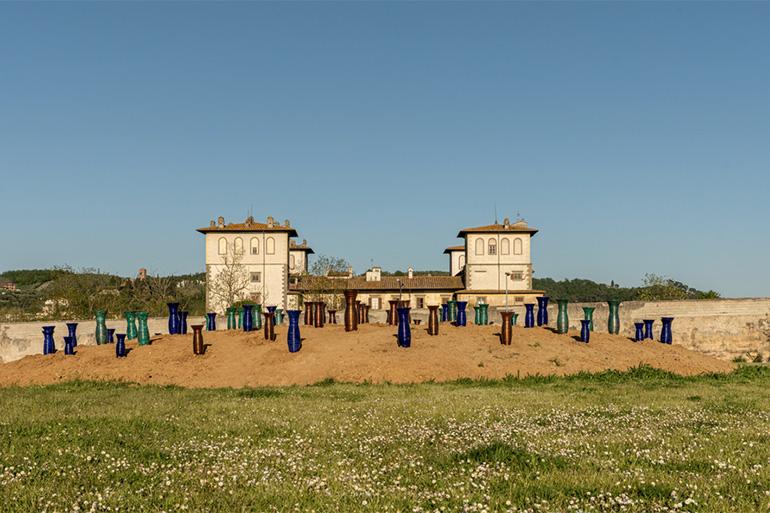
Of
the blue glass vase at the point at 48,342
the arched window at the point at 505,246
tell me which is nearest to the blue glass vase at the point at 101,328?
the blue glass vase at the point at 48,342

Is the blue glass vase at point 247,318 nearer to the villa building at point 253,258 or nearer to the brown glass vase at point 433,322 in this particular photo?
the brown glass vase at point 433,322

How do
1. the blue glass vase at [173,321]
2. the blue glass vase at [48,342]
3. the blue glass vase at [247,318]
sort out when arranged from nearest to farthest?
1. the blue glass vase at [48,342]
2. the blue glass vase at [247,318]
3. the blue glass vase at [173,321]

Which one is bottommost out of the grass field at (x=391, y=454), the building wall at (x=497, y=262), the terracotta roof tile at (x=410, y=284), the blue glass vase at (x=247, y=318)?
the grass field at (x=391, y=454)

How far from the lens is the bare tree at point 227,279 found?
229ft

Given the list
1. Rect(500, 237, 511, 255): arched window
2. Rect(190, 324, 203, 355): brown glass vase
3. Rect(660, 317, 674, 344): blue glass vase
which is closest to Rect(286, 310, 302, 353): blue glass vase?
→ Rect(190, 324, 203, 355): brown glass vase

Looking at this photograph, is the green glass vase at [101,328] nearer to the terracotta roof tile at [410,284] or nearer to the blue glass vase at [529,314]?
the blue glass vase at [529,314]

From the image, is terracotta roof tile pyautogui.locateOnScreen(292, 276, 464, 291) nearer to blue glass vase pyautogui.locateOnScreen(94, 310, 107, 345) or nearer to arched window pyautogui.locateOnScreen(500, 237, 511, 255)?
arched window pyautogui.locateOnScreen(500, 237, 511, 255)

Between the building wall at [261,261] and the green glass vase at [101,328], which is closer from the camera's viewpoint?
the green glass vase at [101,328]

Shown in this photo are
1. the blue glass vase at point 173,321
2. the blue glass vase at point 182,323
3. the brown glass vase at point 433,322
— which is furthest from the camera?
the blue glass vase at point 182,323

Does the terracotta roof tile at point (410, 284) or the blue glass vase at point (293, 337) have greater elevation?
the terracotta roof tile at point (410, 284)

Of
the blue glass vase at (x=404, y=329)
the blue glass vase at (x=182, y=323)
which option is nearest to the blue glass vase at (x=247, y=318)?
the blue glass vase at (x=182, y=323)

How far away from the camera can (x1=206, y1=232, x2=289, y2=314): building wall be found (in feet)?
239

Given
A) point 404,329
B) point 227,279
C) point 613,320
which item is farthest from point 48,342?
point 227,279

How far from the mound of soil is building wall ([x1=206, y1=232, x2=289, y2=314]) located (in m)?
50.1
